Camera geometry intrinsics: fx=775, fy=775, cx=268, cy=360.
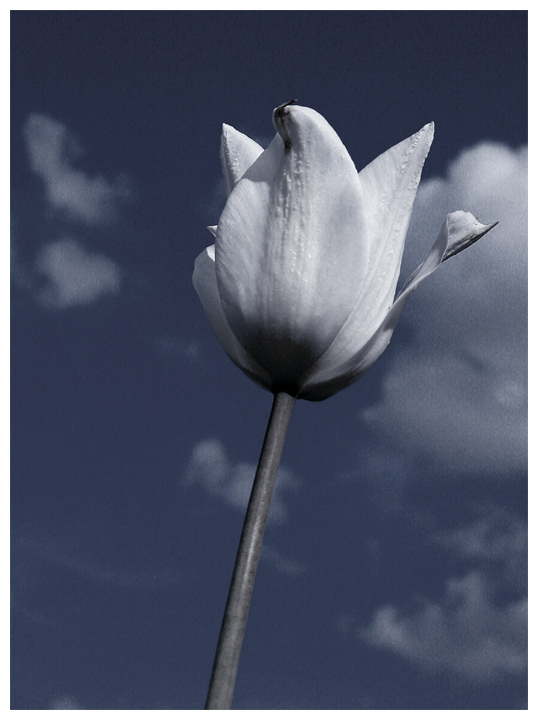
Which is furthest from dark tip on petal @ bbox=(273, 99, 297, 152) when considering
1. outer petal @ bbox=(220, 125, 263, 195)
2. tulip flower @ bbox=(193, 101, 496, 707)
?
outer petal @ bbox=(220, 125, 263, 195)

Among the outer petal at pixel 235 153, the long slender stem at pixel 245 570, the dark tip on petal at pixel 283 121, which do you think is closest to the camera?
the long slender stem at pixel 245 570

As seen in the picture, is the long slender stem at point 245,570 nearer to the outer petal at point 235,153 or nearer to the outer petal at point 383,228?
the outer petal at point 383,228

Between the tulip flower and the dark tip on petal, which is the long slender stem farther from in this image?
the dark tip on petal

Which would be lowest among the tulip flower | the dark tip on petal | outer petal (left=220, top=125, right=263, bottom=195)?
the tulip flower

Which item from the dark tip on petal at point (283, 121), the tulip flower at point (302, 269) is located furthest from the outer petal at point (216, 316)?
the dark tip on petal at point (283, 121)

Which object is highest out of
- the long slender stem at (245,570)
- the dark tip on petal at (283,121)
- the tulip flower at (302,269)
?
the dark tip on petal at (283,121)

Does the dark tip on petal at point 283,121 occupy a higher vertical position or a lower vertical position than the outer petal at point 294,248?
higher

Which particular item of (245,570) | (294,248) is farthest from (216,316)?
(245,570)
